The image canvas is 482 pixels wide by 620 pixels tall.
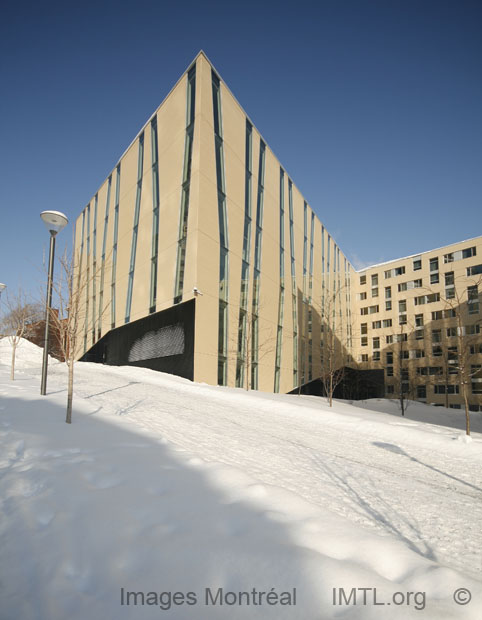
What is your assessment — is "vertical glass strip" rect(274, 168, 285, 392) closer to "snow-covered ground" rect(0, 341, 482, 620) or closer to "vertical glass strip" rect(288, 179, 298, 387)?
"vertical glass strip" rect(288, 179, 298, 387)

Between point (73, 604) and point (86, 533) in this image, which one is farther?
point (86, 533)

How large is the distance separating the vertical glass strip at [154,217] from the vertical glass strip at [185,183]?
287cm

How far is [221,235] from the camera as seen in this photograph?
22078 millimetres

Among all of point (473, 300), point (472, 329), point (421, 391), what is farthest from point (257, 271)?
point (472, 329)

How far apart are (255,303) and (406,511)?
20596 mm

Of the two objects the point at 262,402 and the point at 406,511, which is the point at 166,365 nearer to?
the point at 262,402

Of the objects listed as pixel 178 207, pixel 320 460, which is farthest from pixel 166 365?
pixel 320 460

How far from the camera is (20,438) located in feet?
18.0

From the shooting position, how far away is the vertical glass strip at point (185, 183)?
21.0 meters

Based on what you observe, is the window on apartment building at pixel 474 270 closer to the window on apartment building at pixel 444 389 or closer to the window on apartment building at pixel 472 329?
the window on apartment building at pixel 472 329

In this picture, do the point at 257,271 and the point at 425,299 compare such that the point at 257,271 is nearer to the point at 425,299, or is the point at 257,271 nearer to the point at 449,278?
the point at 425,299

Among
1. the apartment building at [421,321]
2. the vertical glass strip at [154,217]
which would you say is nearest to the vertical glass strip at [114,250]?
the vertical glass strip at [154,217]

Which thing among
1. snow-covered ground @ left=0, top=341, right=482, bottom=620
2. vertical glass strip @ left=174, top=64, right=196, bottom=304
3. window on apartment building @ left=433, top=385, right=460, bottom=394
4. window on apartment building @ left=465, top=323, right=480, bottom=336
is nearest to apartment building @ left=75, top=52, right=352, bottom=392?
vertical glass strip @ left=174, top=64, right=196, bottom=304

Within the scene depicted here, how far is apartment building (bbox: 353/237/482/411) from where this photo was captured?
43.2 meters
